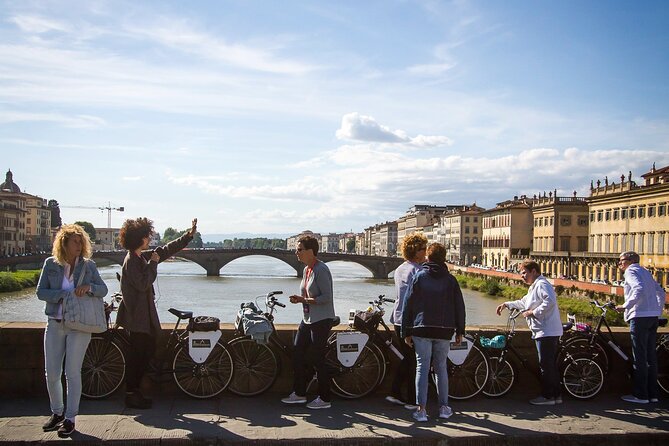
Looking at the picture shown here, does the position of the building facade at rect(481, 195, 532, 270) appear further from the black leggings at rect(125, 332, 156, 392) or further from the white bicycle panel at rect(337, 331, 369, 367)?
the black leggings at rect(125, 332, 156, 392)

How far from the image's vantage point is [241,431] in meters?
5.35

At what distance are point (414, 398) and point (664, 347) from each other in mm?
2427

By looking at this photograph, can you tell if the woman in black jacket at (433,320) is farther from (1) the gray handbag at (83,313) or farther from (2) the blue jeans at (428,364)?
(1) the gray handbag at (83,313)

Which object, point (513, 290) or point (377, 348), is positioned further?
point (513, 290)

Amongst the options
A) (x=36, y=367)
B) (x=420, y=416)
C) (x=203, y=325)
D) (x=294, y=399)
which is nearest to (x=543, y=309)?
(x=420, y=416)

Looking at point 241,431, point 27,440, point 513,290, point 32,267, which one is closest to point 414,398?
point 241,431

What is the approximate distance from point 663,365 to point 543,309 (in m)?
1.51

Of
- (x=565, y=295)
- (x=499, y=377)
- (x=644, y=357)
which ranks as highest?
(x=644, y=357)

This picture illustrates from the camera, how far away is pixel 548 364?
20.8 ft

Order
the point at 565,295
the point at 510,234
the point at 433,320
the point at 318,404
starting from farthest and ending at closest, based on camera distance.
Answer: the point at 510,234 < the point at 565,295 < the point at 318,404 < the point at 433,320

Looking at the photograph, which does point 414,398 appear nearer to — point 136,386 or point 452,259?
point 136,386

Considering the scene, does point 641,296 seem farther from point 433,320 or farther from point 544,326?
point 433,320

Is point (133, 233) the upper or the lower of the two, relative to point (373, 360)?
upper

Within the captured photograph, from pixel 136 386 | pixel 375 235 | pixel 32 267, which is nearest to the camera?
pixel 136 386
